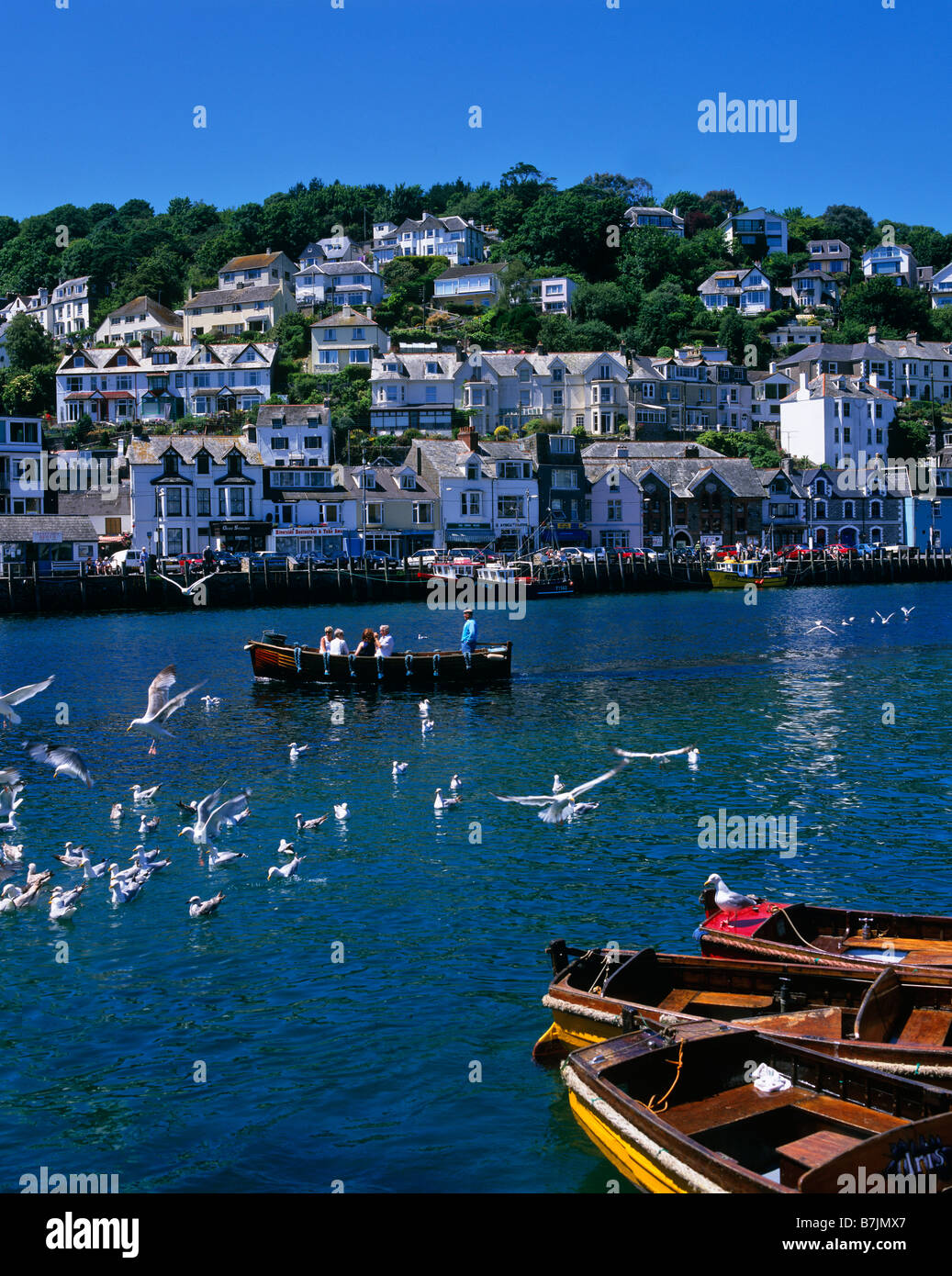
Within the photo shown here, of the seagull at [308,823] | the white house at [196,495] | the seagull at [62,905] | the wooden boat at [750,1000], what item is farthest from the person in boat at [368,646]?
the white house at [196,495]

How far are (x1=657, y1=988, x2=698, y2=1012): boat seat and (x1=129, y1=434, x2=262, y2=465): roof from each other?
8995 centimetres

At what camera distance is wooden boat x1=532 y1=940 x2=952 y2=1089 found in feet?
43.3

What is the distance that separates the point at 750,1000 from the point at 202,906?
29.1 feet

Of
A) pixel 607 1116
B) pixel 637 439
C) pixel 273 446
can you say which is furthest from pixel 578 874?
pixel 637 439

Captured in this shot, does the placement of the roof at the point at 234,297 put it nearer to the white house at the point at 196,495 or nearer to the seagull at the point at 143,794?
the white house at the point at 196,495

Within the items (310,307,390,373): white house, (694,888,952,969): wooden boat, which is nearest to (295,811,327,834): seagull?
(694,888,952,969): wooden boat

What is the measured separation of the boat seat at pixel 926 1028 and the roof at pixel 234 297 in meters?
157

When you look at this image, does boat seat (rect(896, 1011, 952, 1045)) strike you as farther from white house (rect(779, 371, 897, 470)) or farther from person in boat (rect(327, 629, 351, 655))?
white house (rect(779, 371, 897, 470))

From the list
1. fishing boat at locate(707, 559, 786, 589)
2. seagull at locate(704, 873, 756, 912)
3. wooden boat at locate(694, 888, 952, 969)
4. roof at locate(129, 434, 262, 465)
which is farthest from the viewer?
fishing boat at locate(707, 559, 786, 589)

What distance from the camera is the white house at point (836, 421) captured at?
14162 centimetres

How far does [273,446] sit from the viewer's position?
374 ft

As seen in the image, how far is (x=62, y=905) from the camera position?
18.9 m
